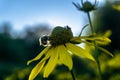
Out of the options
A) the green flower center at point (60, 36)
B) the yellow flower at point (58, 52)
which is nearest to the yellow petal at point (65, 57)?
the yellow flower at point (58, 52)

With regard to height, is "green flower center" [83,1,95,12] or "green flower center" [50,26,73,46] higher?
"green flower center" [83,1,95,12]

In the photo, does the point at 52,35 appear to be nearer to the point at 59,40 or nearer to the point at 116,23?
the point at 59,40

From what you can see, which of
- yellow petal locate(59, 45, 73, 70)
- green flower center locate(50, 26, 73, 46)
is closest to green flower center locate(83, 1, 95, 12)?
green flower center locate(50, 26, 73, 46)

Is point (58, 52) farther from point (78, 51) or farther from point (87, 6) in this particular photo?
point (87, 6)

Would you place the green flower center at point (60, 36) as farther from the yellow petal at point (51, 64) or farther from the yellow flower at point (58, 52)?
the yellow petal at point (51, 64)

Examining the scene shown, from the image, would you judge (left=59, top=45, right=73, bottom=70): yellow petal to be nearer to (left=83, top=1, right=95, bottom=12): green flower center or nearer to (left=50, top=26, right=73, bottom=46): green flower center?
(left=50, top=26, right=73, bottom=46): green flower center

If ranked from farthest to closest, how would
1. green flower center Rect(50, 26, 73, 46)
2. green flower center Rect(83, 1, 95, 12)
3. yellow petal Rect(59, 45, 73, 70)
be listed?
green flower center Rect(83, 1, 95, 12) < green flower center Rect(50, 26, 73, 46) < yellow petal Rect(59, 45, 73, 70)

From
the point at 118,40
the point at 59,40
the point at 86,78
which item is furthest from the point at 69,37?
the point at 118,40
